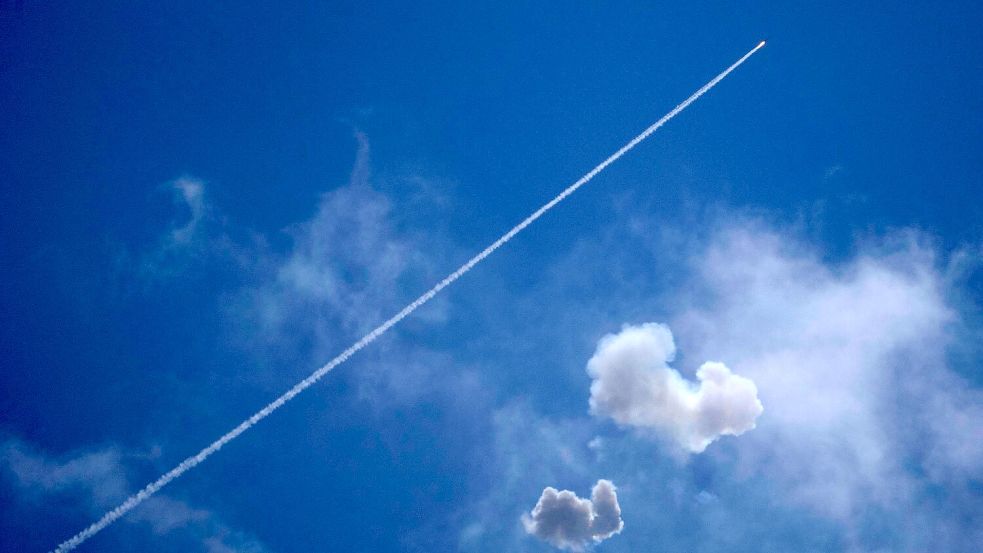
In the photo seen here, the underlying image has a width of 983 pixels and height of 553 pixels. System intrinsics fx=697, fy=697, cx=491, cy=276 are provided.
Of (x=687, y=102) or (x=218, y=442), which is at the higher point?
(x=687, y=102)

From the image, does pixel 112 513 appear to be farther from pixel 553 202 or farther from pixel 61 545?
pixel 553 202

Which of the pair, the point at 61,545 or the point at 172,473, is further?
the point at 172,473

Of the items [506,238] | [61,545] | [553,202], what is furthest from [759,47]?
[61,545]

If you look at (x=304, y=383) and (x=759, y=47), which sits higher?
(x=759, y=47)

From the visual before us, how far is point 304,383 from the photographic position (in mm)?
137500

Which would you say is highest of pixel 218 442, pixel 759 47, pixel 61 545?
pixel 759 47

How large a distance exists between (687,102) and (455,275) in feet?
179

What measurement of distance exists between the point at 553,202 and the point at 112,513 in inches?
3956

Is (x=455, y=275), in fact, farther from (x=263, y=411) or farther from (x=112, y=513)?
(x=112, y=513)

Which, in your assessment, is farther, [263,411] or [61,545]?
[263,411]

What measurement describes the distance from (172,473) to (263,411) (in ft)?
68.0

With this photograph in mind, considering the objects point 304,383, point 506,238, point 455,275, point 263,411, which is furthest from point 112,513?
point 506,238

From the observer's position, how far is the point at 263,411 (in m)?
139

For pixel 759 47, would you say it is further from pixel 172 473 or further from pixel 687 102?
pixel 172 473
